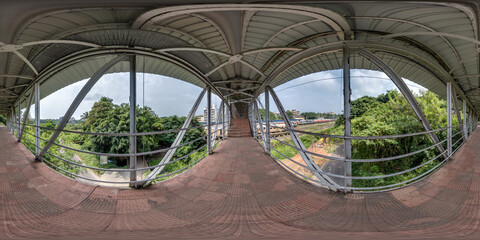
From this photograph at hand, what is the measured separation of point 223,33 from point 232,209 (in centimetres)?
189

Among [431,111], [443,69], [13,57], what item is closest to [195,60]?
[13,57]

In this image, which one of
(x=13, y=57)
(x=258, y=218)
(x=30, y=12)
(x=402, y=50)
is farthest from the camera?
(x=402, y=50)

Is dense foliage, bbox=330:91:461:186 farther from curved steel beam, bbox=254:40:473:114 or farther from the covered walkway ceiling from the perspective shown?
the covered walkway ceiling

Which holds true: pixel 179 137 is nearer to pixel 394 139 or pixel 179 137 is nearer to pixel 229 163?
pixel 229 163

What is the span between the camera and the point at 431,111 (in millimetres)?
7055

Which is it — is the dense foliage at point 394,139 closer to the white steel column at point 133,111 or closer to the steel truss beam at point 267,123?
the steel truss beam at point 267,123

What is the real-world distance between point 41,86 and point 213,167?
10.8 feet

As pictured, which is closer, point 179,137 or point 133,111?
point 133,111

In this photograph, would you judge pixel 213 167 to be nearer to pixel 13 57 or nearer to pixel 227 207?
pixel 227 207

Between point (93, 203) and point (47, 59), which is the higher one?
point (47, 59)

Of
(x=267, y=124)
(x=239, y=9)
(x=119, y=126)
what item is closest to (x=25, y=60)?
(x=119, y=126)

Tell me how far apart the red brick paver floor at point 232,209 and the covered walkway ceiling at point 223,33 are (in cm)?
142

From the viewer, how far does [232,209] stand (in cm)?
150

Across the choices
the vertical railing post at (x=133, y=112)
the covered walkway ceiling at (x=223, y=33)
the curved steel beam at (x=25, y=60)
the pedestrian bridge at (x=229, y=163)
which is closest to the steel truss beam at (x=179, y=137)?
the vertical railing post at (x=133, y=112)
